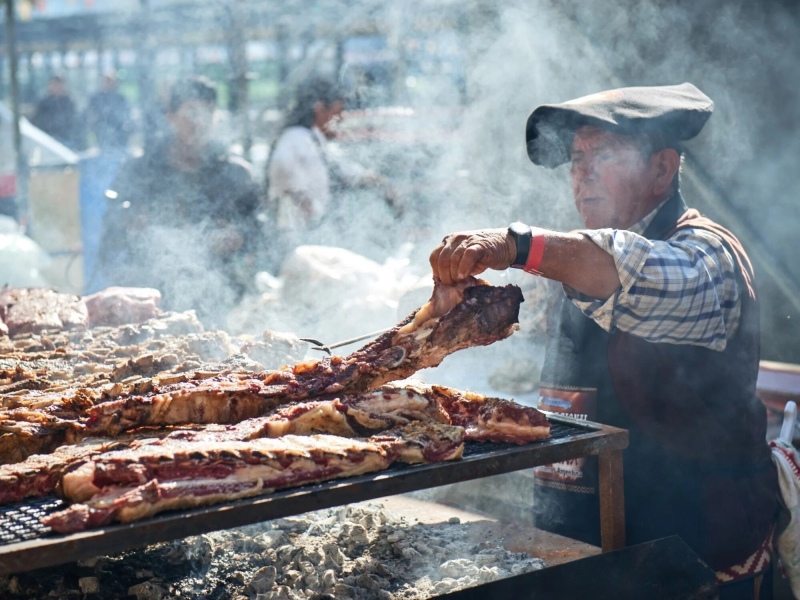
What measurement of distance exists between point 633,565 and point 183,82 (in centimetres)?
739

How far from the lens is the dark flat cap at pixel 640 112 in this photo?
3850 mm

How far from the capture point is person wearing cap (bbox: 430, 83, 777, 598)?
11.0 ft

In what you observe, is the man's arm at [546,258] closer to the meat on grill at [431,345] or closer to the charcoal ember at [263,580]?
the meat on grill at [431,345]

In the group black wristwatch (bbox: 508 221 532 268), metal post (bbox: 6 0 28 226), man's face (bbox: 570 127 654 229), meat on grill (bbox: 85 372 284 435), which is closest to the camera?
meat on grill (bbox: 85 372 284 435)

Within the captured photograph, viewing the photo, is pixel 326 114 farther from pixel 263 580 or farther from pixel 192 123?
pixel 263 580

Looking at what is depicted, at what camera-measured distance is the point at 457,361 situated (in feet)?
20.7

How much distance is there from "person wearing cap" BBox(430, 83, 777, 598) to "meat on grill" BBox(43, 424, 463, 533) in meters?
0.85

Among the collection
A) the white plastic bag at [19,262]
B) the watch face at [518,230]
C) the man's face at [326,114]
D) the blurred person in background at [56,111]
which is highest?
the blurred person in background at [56,111]

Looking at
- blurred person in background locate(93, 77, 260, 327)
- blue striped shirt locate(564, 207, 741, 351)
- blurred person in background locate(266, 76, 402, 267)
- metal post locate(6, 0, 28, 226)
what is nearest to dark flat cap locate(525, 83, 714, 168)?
blue striped shirt locate(564, 207, 741, 351)

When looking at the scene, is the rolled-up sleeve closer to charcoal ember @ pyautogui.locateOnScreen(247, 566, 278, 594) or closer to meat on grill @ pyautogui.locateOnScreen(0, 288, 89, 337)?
charcoal ember @ pyautogui.locateOnScreen(247, 566, 278, 594)

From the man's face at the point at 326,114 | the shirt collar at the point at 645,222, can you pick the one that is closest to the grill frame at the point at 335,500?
the shirt collar at the point at 645,222

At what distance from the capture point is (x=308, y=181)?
375 inches

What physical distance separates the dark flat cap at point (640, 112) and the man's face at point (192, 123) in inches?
209

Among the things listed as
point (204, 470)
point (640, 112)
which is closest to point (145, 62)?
point (640, 112)
